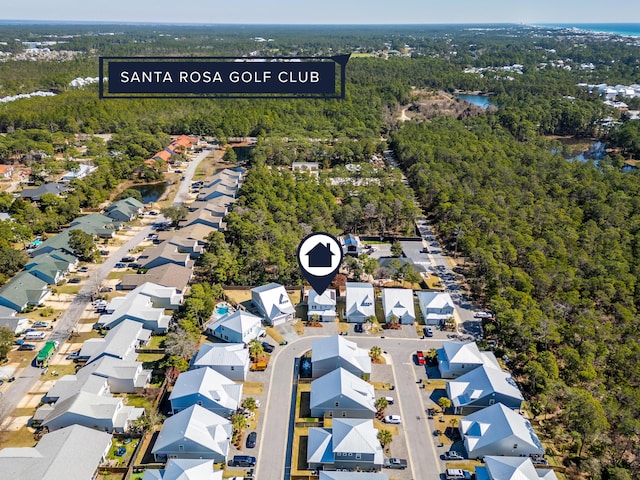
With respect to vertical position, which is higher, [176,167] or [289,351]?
[176,167]

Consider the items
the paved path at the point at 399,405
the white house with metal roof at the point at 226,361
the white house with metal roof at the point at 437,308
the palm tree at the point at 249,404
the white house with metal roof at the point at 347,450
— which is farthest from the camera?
the white house with metal roof at the point at 437,308

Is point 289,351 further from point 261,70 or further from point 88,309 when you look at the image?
point 261,70

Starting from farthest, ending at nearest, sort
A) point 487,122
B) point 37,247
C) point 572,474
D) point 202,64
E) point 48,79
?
point 48,79, point 487,122, point 37,247, point 202,64, point 572,474

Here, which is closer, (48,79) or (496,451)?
(496,451)

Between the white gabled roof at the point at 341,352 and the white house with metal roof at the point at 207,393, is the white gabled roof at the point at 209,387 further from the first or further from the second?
the white gabled roof at the point at 341,352

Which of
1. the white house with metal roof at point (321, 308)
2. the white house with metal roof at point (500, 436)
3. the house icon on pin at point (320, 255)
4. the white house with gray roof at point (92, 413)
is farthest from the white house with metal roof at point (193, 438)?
the white house with metal roof at point (500, 436)

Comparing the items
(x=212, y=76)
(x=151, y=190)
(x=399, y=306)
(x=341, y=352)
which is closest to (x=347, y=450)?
(x=341, y=352)

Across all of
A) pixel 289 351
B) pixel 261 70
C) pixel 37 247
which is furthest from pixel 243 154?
pixel 289 351
